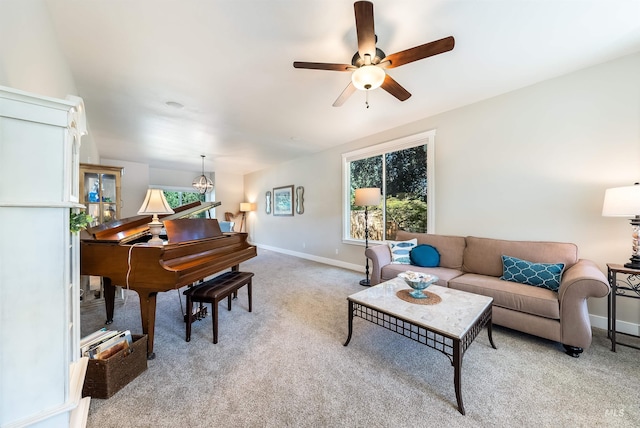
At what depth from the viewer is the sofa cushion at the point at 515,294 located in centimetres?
188

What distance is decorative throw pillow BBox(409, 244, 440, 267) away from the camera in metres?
2.89

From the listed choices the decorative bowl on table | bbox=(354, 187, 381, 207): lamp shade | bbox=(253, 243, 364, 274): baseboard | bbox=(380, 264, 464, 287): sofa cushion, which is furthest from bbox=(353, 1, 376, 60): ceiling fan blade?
bbox=(253, 243, 364, 274): baseboard

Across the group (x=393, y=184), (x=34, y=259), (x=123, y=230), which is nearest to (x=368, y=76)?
(x=34, y=259)

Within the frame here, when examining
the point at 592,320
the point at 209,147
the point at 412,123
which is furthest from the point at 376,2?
the point at 209,147

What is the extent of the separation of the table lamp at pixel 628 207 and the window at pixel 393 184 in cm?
167

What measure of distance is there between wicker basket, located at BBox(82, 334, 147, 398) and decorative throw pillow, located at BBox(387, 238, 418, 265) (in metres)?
2.80

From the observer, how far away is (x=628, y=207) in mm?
1818

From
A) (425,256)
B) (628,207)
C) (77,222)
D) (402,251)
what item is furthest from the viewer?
(402,251)

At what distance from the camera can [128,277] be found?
174 centimetres

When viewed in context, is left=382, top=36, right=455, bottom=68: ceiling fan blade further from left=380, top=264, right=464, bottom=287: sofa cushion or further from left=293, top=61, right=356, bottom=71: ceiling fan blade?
left=380, top=264, right=464, bottom=287: sofa cushion

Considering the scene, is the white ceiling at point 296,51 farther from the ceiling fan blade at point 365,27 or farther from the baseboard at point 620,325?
A: the baseboard at point 620,325

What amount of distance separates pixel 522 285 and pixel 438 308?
3.97 feet

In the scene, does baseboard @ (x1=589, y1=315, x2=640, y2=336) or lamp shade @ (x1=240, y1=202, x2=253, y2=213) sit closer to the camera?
baseboard @ (x1=589, y1=315, x2=640, y2=336)

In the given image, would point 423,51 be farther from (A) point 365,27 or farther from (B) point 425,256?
(B) point 425,256
